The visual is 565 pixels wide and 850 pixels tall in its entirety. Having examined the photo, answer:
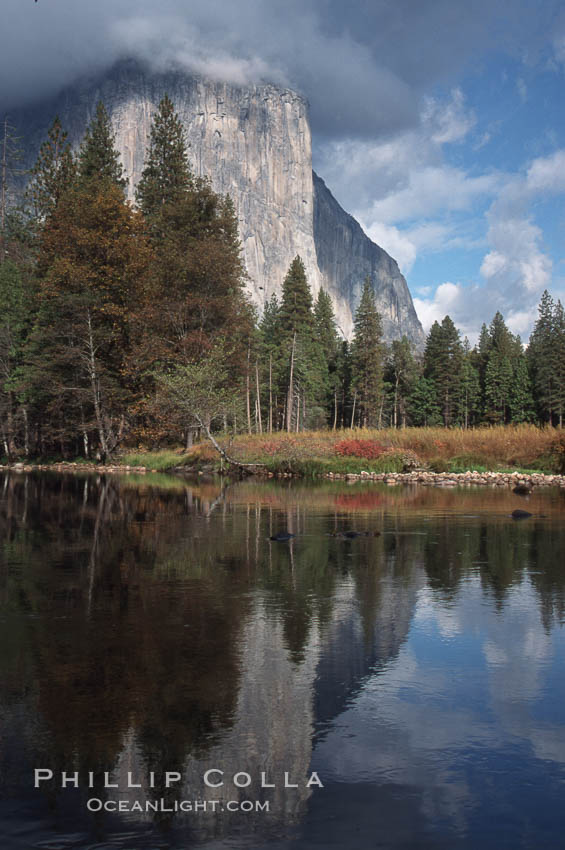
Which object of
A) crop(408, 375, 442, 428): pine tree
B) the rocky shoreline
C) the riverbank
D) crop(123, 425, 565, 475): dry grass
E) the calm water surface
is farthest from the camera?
crop(408, 375, 442, 428): pine tree

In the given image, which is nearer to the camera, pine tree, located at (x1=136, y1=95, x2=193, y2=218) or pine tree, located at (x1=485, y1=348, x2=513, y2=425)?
pine tree, located at (x1=136, y1=95, x2=193, y2=218)

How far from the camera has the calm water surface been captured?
3098 mm

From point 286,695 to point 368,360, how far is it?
83139 mm

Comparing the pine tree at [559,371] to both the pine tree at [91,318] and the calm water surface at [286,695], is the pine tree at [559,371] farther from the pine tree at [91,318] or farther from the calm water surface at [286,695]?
the calm water surface at [286,695]

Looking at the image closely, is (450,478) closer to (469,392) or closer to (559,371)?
(559,371)

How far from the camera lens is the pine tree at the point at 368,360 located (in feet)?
283

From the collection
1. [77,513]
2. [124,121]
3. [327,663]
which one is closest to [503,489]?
[77,513]

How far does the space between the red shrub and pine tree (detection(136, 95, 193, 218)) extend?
1215 inches

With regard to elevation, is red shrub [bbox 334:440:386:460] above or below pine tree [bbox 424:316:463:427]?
below

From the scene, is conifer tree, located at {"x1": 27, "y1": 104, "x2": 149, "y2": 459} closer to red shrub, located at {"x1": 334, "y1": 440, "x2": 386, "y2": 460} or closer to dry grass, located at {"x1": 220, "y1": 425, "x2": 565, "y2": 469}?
dry grass, located at {"x1": 220, "y1": 425, "x2": 565, "y2": 469}

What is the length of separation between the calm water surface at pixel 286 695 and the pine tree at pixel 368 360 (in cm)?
7694

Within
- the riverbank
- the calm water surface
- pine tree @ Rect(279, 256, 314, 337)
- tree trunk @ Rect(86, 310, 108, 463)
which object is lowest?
the calm water surface

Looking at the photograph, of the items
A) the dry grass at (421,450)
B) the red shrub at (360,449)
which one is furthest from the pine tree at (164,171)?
the red shrub at (360,449)

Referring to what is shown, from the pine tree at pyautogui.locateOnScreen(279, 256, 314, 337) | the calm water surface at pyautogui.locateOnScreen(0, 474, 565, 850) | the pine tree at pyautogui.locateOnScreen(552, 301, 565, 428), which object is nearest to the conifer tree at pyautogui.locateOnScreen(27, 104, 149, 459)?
the calm water surface at pyautogui.locateOnScreen(0, 474, 565, 850)
